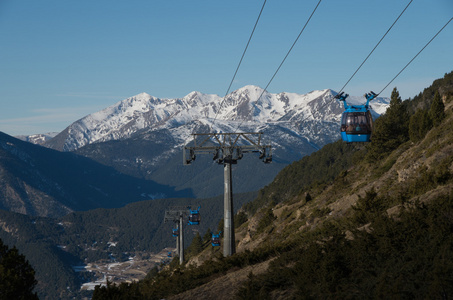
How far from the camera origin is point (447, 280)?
19688 mm

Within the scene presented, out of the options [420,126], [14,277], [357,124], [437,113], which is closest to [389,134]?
[437,113]

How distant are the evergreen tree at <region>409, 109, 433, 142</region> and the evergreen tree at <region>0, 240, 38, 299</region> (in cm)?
4581

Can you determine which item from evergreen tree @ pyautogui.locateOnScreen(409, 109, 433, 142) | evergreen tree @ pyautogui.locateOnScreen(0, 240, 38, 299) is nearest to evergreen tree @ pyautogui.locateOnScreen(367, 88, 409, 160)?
evergreen tree @ pyautogui.locateOnScreen(409, 109, 433, 142)

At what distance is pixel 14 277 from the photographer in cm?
3903

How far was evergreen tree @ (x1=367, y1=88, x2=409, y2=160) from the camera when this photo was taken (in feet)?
242

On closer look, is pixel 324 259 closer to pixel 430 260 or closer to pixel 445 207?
pixel 430 260

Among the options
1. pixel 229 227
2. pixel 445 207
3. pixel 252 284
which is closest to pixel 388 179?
pixel 229 227

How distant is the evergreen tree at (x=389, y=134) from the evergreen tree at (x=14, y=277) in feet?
157

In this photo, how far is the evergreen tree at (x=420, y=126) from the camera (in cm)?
6438

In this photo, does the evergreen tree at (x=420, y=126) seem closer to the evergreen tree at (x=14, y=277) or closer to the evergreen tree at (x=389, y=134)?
the evergreen tree at (x=389, y=134)

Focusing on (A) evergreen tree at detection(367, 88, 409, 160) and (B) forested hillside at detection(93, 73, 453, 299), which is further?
(A) evergreen tree at detection(367, 88, 409, 160)

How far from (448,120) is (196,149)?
30.8m

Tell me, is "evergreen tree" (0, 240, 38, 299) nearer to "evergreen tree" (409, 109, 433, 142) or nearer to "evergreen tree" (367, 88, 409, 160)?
"evergreen tree" (409, 109, 433, 142)

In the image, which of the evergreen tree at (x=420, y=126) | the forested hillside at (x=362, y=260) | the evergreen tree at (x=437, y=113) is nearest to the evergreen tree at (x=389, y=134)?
the evergreen tree at (x=420, y=126)
